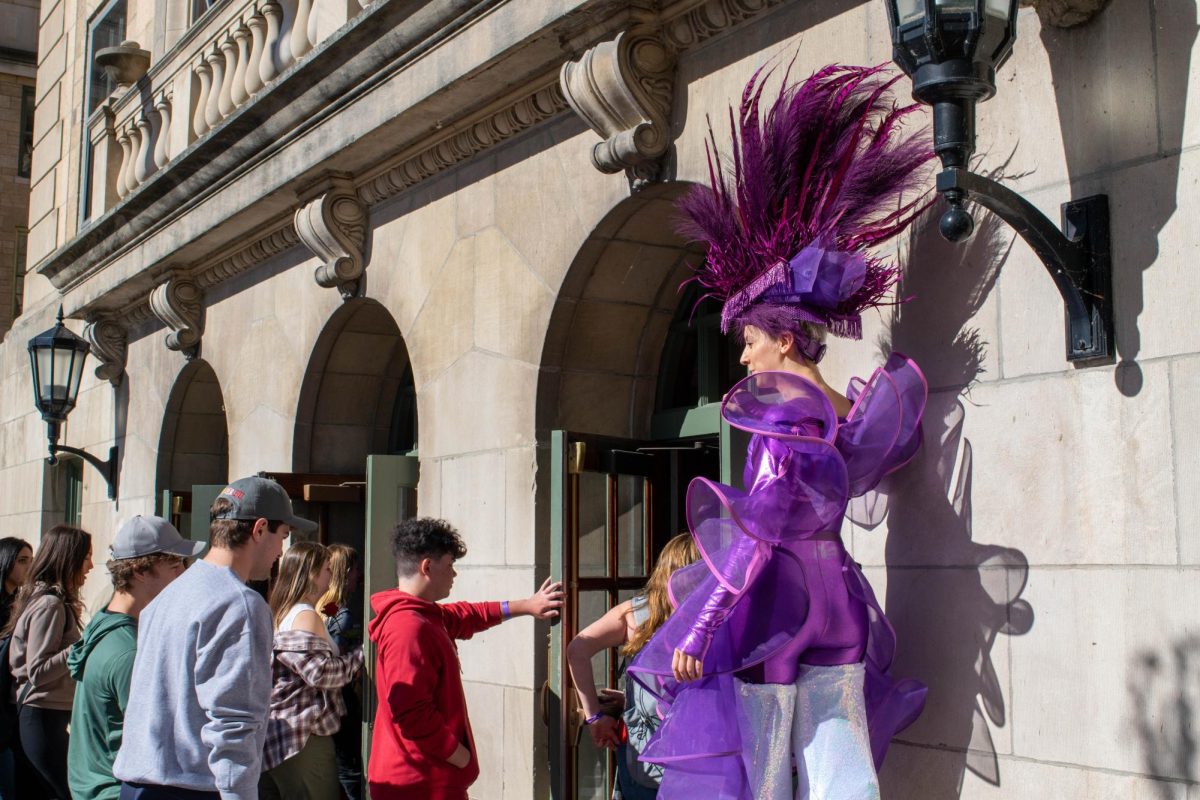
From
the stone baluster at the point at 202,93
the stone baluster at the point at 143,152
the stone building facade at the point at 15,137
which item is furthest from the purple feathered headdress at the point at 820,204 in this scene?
the stone building facade at the point at 15,137

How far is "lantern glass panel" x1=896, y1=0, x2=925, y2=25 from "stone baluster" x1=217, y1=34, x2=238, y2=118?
6.37 metres

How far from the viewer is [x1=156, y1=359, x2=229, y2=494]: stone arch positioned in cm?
1048

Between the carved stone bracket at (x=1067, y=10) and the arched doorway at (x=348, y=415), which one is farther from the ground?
the carved stone bracket at (x=1067, y=10)

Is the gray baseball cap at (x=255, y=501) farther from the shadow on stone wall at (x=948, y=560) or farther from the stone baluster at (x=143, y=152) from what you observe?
the stone baluster at (x=143, y=152)

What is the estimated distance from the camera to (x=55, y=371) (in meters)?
11.3

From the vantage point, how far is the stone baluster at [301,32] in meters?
7.96

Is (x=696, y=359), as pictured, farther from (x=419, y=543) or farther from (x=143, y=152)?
(x=143, y=152)

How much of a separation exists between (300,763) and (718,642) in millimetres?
2428

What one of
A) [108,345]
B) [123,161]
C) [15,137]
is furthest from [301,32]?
[15,137]

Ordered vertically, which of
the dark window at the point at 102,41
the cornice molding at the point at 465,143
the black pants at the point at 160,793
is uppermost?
the dark window at the point at 102,41

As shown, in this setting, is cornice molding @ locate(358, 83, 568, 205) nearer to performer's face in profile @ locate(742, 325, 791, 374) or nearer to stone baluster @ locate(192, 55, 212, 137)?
performer's face in profile @ locate(742, 325, 791, 374)

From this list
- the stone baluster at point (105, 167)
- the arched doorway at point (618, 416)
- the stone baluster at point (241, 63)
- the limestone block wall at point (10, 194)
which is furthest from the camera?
the limestone block wall at point (10, 194)

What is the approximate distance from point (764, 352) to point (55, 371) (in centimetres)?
882

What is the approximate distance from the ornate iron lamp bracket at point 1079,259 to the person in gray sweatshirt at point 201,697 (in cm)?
234
